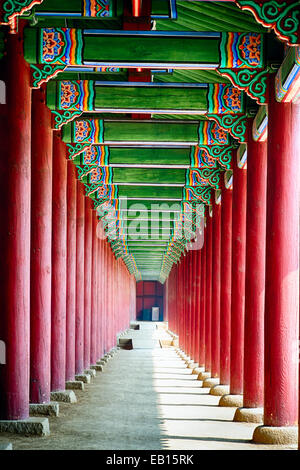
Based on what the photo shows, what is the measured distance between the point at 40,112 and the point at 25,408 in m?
4.15

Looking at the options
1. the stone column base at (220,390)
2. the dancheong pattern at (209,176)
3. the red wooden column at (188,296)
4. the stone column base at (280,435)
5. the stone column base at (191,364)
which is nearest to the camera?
the stone column base at (280,435)

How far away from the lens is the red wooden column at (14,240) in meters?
8.65

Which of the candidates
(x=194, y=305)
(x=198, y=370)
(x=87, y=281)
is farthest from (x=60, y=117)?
(x=194, y=305)

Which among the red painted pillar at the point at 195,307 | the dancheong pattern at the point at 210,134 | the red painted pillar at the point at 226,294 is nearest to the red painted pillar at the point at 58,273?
the dancheong pattern at the point at 210,134

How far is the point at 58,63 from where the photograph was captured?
8.87 metres

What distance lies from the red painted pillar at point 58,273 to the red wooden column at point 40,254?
5.93 ft

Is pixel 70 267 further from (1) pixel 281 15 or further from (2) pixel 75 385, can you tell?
(1) pixel 281 15

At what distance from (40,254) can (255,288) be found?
118 inches

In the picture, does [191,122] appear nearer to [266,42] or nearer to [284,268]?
[266,42]

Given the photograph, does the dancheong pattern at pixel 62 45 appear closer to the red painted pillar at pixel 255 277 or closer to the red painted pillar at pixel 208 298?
the red painted pillar at pixel 255 277

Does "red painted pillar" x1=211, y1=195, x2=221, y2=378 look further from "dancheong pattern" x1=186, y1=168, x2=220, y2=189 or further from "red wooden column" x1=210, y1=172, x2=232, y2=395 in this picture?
"red wooden column" x1=210, y1=172, x2=232, y2=395

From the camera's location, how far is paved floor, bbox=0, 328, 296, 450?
8219mm

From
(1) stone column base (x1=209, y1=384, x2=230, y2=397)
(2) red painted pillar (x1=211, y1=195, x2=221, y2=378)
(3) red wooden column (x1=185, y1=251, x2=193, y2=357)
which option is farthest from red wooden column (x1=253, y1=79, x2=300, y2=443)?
(3) red wooden column (x1=185, y1=251, x2=193, y2=357)

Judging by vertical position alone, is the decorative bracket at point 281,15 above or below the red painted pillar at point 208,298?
above
